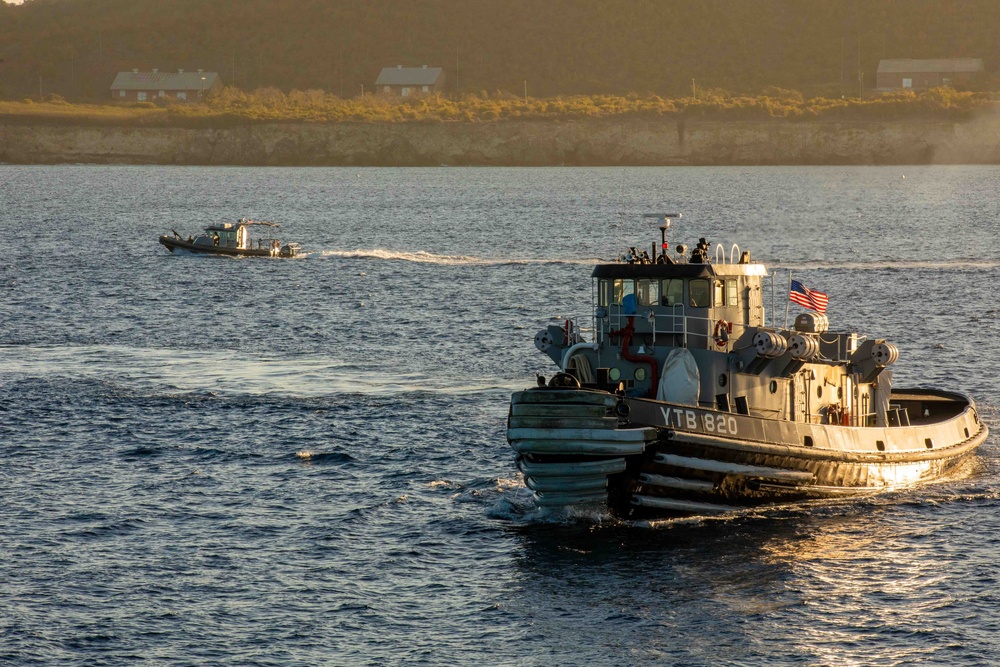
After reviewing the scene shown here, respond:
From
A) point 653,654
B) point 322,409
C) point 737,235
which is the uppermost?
point 737,235

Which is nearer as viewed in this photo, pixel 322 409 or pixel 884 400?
pixel 884 400

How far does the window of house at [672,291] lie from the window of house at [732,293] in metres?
1.38

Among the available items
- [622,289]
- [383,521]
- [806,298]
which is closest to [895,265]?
[806,298]

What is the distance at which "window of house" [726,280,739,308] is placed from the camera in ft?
119

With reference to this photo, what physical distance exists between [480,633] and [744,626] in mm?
5733

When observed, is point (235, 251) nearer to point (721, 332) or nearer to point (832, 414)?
point (832, 414)

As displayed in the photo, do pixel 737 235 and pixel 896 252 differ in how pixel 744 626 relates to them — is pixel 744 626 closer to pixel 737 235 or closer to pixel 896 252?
pixel 896 252

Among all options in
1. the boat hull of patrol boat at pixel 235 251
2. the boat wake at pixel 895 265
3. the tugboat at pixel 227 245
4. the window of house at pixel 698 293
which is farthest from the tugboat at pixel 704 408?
the tugboat at pixel 227 245

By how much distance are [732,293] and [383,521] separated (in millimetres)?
11377

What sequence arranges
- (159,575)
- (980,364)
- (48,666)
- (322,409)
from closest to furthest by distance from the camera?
(48,666)
(159,575)
(322,409)
(980,364)

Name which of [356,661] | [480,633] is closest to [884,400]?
[480,633]

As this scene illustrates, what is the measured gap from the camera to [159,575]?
30969mm

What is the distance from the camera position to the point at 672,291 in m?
35.8

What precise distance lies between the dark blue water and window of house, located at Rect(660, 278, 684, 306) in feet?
19.5
